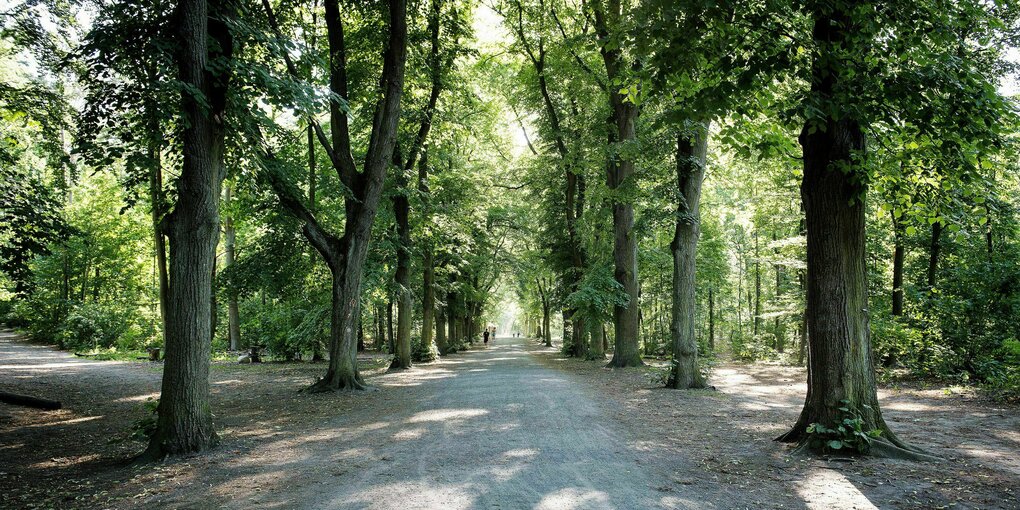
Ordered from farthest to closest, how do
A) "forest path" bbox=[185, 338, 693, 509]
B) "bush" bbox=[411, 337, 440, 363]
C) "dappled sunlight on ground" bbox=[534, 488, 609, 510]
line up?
1. "bush" bbox=[411, 337, 440, 363]
2. "forest path" bbox=[185, 338, 693, 509]
3. "dappled sunlight on ground" bbox=[534, 488, 609, 510]

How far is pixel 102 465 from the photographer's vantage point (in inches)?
245

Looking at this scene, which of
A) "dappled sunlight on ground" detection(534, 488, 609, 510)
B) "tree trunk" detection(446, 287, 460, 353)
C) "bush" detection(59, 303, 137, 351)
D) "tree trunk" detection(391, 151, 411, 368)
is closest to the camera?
"dappled sunlight on ground" detection(534, 488, 609, 510)

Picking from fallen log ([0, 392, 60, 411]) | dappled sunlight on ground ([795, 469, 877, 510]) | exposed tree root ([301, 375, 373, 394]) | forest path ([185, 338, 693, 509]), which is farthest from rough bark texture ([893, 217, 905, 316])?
fallen log ([0, 392, 60, 411])

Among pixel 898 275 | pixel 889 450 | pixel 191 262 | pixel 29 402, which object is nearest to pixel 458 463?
pixel 191 262

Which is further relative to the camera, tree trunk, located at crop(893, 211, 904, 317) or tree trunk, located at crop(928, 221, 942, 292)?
tree trunk, located at crop(893, 211, 904, 317)

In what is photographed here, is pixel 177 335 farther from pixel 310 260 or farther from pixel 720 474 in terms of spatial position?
pixel 310 260

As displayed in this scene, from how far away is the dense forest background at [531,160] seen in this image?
228 inches

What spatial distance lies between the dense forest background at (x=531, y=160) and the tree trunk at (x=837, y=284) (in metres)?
0.27

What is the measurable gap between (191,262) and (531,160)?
66.7ft

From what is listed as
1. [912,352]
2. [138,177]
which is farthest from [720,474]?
[912,352]

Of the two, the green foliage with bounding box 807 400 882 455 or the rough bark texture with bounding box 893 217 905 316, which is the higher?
the rough bark texture with bounding box 893 217 905 316

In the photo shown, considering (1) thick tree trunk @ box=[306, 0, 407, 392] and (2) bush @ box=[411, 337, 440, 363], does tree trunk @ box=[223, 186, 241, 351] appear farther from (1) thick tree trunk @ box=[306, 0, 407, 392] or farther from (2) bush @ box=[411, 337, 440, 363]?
(1) thick tree trunk @ box=[306, 0, 407, 392]

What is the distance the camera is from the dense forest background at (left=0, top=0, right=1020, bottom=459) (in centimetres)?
580

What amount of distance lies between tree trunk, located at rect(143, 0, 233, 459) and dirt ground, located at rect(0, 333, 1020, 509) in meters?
0.47
